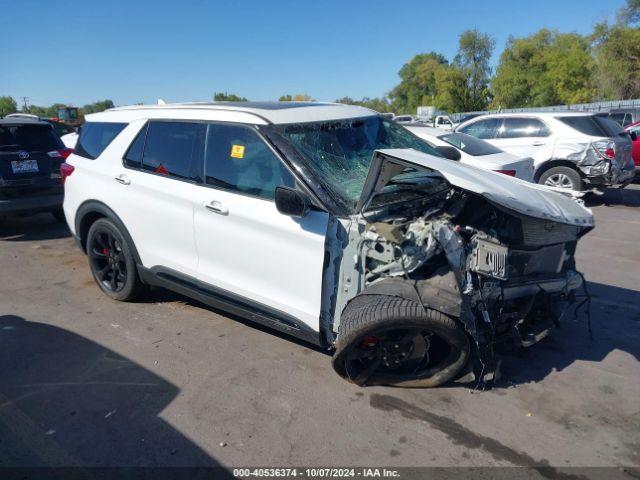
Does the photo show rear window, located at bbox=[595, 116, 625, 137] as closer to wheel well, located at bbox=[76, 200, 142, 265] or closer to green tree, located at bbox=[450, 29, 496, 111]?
wheel well, located at bbox=[76, 200, 142, 265]

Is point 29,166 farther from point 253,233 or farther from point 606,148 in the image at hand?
point 606,148

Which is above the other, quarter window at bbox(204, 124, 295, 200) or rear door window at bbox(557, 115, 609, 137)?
rear door window at bbox(557, 115, 609, 137)

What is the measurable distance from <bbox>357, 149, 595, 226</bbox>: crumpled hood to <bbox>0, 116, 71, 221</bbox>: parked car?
6.04 metres

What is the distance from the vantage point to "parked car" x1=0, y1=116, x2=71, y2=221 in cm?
690

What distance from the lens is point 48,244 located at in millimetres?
6977

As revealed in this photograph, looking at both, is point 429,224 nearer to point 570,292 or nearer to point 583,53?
point 570,292

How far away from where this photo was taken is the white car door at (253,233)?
3.20 meters

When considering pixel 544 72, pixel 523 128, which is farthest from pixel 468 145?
pixel 544 72

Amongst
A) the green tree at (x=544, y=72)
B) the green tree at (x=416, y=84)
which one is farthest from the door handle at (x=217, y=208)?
the green tree at (x=416, y=84)

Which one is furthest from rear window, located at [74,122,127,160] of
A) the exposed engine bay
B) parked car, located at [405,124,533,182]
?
parked car, located at [405,124,533,182]

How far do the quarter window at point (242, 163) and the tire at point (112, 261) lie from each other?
1329 millimetres

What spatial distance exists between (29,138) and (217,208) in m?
5.37

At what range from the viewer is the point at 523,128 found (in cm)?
1016

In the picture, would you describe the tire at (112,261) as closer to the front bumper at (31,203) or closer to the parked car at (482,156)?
the front bumper at (31,203)
